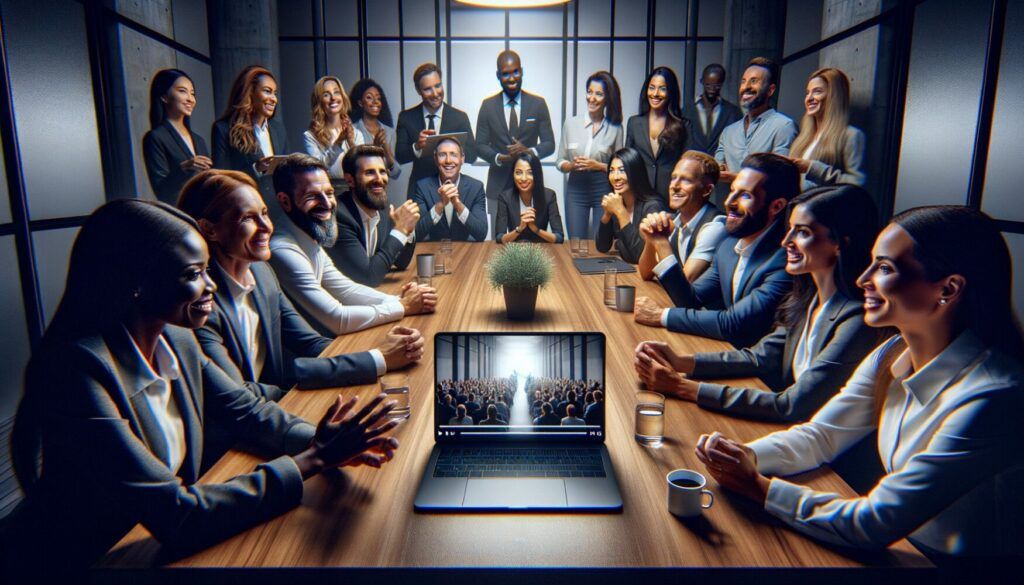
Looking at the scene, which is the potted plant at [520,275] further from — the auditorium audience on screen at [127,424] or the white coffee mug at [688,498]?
the white coffee mug at [688,498]

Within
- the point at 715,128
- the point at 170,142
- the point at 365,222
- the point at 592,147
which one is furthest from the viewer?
the point at 715,128

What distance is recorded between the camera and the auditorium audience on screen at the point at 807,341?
153 centimetres

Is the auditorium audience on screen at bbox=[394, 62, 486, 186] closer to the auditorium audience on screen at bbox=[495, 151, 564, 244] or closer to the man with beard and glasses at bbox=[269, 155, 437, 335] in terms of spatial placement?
the auditorium audience on screen at bbox=[495, 151, 564, 244]

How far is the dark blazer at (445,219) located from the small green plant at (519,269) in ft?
6.76

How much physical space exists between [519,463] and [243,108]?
12.0 feet

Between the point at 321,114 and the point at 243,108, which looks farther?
the point at 321,114

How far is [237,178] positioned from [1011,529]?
203cm

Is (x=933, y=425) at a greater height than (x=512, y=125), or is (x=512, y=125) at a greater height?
(x=512, y=125)

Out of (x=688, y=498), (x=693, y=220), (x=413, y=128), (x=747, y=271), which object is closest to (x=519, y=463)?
(x=688, y=498)

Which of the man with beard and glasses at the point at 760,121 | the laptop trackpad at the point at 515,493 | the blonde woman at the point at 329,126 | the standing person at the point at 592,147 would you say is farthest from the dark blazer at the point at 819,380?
the blonde woman at the point at 329,126

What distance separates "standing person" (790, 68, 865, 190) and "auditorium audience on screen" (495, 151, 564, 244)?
1.57 meters

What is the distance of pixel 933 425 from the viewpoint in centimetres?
113

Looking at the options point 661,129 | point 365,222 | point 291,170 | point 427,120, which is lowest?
point 365,222

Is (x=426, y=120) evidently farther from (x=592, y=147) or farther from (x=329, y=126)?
(x=592, y=147)
